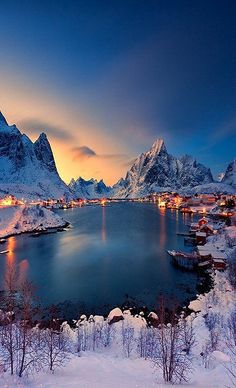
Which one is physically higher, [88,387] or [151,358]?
[88,387]

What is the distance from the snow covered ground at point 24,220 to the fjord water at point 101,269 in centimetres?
615

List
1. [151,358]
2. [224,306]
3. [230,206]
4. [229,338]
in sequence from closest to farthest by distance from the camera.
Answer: [151,358] → [229,338] → [224,306] → [230,206]

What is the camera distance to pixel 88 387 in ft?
32.2

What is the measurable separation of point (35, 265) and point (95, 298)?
1629 centimetres

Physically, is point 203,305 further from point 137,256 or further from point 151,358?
point 137,256

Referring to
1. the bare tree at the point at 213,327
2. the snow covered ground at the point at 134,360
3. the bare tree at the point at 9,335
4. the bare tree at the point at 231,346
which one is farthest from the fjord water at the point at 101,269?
the bare tree at the point at 9,335

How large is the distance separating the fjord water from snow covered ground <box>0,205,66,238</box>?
6.15 meters

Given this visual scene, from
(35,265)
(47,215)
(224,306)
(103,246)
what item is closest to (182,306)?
(224,306)

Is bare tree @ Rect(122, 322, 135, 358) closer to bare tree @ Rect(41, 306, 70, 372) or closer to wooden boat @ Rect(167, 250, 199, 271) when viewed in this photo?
bare tree @ Rect(41, 306, 70, 372)

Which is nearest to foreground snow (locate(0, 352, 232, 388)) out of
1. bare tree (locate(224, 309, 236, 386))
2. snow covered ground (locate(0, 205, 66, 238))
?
bare tree (locate(224, 309, 236, 386))

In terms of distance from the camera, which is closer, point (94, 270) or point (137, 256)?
point (94, 270)

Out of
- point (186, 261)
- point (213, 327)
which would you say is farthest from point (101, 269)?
point (213, 327)

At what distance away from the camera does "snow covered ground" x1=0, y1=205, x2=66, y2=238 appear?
224ft

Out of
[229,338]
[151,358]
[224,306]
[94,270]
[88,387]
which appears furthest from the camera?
[94,270]
